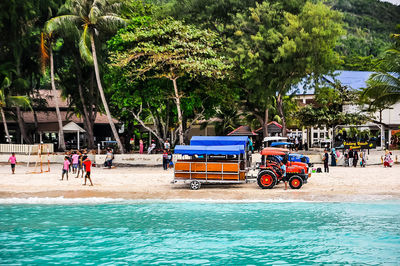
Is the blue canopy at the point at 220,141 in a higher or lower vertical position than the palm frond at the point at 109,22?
lower

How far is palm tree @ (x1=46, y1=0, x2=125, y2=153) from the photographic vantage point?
39.2 meters

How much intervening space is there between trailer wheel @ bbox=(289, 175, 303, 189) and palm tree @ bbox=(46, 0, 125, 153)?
2073cm

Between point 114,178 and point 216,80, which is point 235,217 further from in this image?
point 216,80

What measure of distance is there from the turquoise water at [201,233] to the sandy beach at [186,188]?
97cm

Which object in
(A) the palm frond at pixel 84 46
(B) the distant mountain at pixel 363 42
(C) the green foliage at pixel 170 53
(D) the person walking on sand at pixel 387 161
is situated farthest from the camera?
(B) the distant mountain at pixel 363 42

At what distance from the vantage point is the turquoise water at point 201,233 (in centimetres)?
1448

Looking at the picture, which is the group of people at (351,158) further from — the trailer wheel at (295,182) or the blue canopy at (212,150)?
the blue canopy at (212,150)

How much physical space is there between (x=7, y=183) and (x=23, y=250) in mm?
12981

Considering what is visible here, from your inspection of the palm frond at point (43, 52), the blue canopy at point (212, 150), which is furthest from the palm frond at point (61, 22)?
the blue canopy at point (212, 150)

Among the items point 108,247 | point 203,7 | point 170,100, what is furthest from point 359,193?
point 203,7

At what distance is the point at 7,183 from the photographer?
88.7 ft

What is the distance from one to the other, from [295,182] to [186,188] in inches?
A: 224

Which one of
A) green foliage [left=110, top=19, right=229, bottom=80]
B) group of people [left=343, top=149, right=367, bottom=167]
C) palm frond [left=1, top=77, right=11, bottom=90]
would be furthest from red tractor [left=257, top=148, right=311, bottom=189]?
palm frond [left=1, top=77, right=11, bottom=90]

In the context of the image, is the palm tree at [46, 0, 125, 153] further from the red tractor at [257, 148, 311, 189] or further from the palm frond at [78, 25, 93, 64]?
the red tractor at [257, 148, 311, 189]
